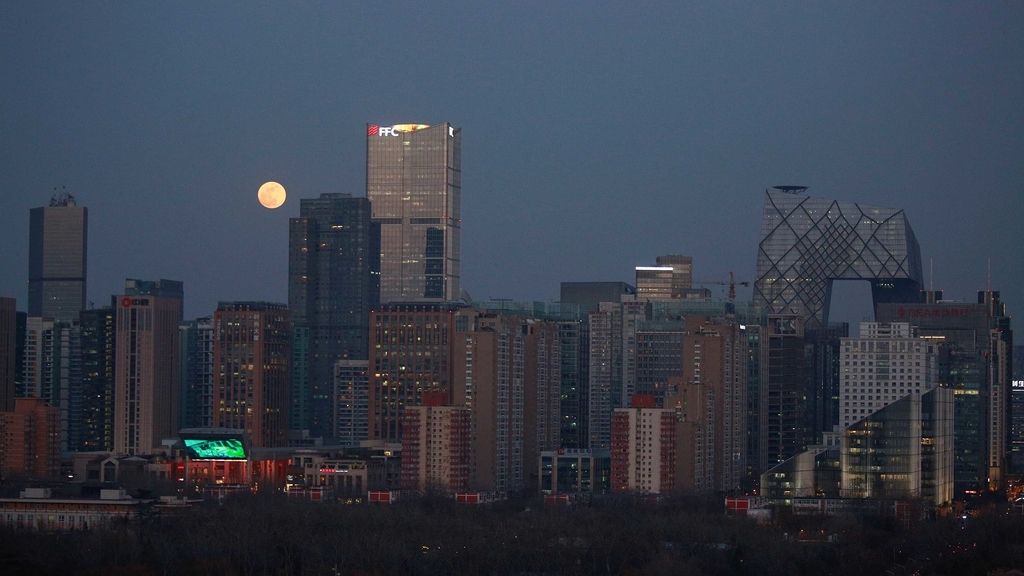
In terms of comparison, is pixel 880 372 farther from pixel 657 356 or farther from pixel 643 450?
pixel 657 356

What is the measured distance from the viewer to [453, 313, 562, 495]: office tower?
87.6 metres

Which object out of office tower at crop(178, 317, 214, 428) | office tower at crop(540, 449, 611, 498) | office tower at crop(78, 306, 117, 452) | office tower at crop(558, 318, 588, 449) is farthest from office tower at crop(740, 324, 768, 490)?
office tower at crop(78, 306, 117, 452)

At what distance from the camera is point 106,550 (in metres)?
59.1

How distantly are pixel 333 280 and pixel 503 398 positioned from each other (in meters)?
33.9

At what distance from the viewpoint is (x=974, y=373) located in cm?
9781

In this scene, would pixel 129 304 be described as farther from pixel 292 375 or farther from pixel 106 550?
pixel 106 550

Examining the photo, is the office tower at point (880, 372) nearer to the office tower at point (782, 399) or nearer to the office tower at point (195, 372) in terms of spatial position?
the office tower at point (782, 399)

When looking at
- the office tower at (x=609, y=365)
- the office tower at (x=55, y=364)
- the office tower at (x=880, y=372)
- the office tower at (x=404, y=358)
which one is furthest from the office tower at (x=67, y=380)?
the office tower at (x=880, y=372)

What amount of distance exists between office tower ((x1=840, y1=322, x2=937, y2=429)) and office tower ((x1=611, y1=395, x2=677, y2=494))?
7.51 m

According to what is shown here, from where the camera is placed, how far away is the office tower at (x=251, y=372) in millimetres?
97938

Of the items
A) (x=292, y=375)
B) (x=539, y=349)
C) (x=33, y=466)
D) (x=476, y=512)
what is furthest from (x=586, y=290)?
(x=476, y=512)

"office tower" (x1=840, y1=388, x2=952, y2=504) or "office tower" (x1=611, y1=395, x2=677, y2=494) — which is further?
"office tower" (x1=611, y1=395, x2=677, y2=494)

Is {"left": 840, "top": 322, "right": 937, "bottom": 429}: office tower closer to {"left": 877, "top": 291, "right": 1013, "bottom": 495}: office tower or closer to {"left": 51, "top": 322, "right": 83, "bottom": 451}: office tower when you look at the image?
{"left": 877, "top": 291, "right": 1013, "bottom": 495}: office tower

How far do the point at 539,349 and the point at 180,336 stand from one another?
2073cm
